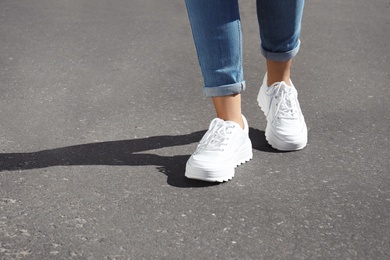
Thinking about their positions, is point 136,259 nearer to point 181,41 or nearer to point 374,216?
point 374,216

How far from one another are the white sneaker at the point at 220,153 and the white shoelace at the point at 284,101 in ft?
0.79

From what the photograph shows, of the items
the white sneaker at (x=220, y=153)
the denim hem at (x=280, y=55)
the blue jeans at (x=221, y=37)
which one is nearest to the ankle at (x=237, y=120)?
the white sneaker at (x=220, y=153)

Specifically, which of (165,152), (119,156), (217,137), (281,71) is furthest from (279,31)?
(119,156)

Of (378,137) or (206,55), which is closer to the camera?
(206,55)

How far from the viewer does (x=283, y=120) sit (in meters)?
3.83

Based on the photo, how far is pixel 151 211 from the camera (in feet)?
10.6

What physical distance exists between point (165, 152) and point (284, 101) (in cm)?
56

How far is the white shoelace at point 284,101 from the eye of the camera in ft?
12.6

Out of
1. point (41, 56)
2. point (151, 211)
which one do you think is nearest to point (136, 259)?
point (151, 211)

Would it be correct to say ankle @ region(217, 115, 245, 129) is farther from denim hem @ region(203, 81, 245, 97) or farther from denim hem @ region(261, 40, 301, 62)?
denim hem @ region(261, 40, 301, 62)

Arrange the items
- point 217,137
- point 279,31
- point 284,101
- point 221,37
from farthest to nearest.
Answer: point 284,101, point 279,31, point 217,137, point 221,37

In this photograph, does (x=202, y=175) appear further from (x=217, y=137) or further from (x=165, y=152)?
(x=165, y=152)

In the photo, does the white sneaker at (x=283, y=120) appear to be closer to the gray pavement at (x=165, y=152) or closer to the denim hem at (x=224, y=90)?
the gray pavement at (x=165, y=152)

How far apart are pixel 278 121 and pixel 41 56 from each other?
2.04m
